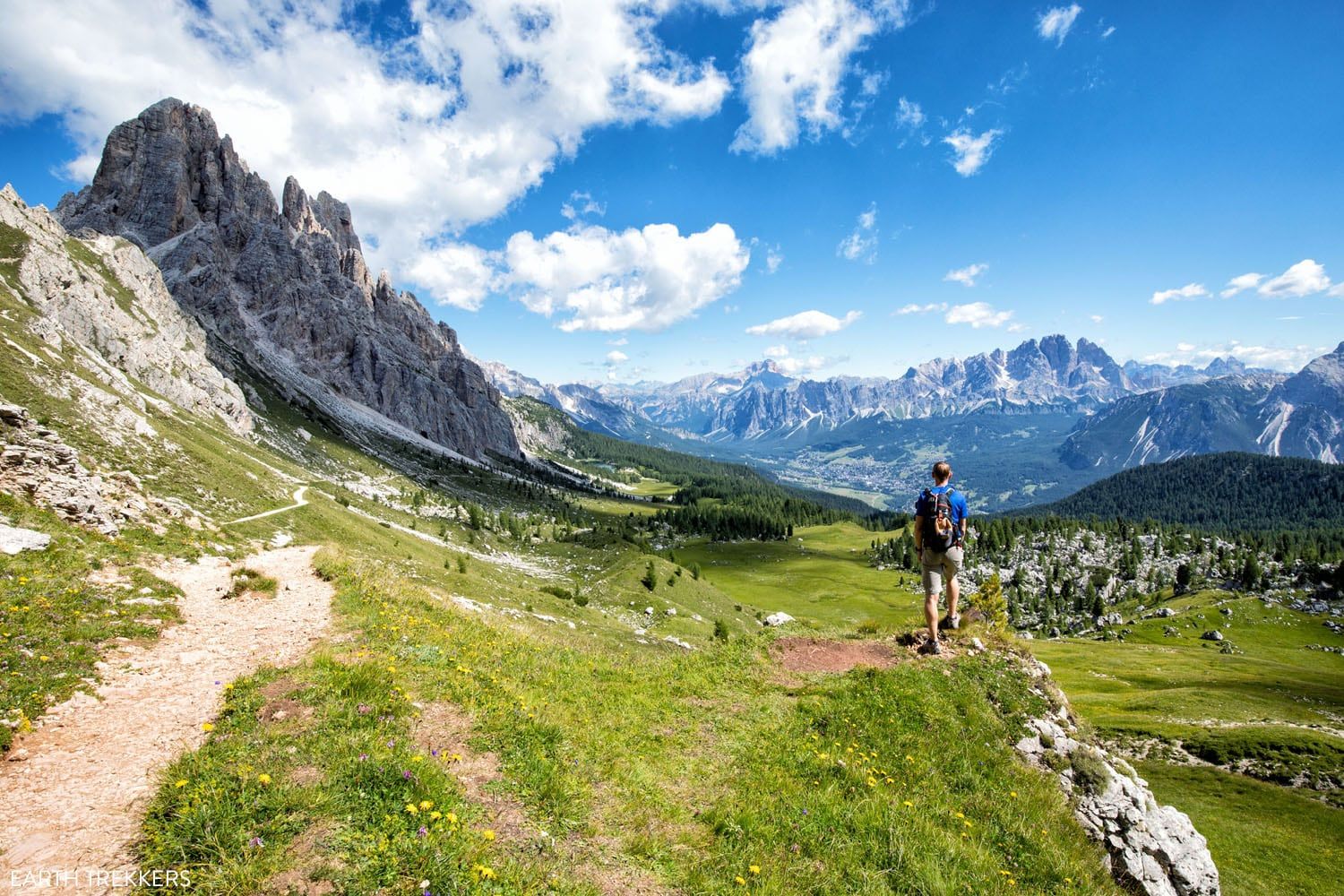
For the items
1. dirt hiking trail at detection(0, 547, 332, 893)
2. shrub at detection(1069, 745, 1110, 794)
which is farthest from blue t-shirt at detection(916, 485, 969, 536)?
dirt hiking trail at detection(0, 547, 332, 893)

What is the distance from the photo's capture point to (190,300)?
162m

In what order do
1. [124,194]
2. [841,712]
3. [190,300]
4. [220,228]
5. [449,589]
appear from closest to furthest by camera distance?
1. [841,712]
2. [449,589]
3. [190,300]
4. [124,194]
5. [220,228]

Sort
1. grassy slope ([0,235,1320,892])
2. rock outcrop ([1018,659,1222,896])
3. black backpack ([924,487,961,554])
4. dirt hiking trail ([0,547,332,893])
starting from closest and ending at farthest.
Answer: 1. dirt hiking trail ([0,547,332,893])
2. grassy slope ([0,235,1320,892])
3. rock outcrop ([1018,659,1222,896])
4. black backpack ([924,487,961,554])

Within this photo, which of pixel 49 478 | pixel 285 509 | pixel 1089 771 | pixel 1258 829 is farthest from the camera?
pixel 285 509

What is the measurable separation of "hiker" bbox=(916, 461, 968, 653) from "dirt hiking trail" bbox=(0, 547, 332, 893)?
60.8ft

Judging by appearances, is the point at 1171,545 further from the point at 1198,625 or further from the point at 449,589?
the point at 449,589

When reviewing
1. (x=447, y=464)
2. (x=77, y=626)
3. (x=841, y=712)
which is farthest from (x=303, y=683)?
(x=447, y=464)

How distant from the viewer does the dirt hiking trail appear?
7031mm

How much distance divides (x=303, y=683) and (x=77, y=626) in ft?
25.3

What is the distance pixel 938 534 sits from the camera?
17.2 meters

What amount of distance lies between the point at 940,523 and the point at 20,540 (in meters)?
31.1

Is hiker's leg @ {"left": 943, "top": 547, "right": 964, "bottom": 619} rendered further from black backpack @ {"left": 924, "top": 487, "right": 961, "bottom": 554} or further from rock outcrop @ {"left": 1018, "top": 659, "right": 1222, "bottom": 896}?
rock outcrop @ {"left": 1018, "top": 659, "right": 1222, "bottom": 896}

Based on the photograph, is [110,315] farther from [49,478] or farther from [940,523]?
[940,523]

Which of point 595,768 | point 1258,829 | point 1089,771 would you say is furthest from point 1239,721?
point 595,768
